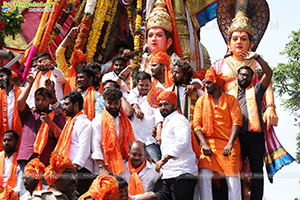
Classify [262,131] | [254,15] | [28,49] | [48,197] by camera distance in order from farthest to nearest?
1. [28,49]
2. [254,15]
3. [262,131]
4. [48,197]

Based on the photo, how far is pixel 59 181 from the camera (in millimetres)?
5473

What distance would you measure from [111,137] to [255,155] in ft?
6.33

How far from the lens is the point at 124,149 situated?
7488 mm

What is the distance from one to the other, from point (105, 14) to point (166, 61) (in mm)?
2647

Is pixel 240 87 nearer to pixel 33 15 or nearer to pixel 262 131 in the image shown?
pixel 262 131

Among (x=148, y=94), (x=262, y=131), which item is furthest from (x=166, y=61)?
(x=262, y=131)

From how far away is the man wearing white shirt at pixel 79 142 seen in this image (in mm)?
7133

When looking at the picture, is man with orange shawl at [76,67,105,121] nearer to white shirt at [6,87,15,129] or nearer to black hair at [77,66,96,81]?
black hair at [77,66,96,81]

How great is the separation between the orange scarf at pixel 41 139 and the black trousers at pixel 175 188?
1.53 metres

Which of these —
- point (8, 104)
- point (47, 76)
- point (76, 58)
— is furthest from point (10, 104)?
point (76, 58)

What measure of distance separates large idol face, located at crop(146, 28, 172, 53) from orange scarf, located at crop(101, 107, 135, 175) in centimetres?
309

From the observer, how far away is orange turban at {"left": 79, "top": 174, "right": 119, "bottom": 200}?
5457 mm

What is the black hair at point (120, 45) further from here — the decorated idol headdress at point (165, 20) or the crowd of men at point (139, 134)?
the crowd of men at point (139, 134)

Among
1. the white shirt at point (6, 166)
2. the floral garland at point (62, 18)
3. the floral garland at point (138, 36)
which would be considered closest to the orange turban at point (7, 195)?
the white shirt at point (6, 166)
